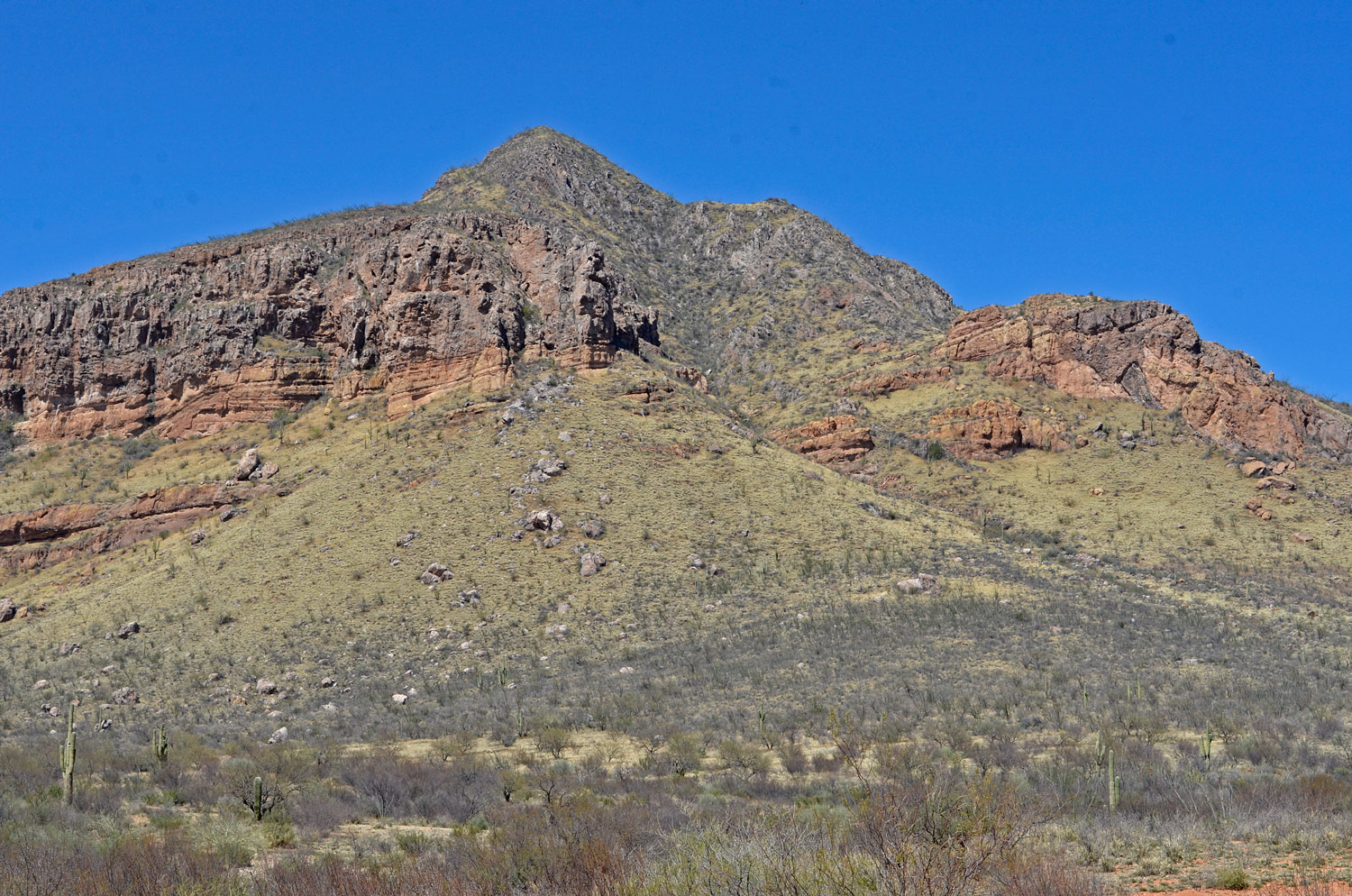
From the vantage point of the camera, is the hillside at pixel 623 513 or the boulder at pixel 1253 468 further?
the boulder at pixel 1253 468

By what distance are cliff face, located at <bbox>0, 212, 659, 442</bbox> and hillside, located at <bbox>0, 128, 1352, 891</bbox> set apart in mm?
262

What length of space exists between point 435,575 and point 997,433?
32.8 m

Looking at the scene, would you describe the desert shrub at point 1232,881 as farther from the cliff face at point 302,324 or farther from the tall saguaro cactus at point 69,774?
the cliff face at point 302,324

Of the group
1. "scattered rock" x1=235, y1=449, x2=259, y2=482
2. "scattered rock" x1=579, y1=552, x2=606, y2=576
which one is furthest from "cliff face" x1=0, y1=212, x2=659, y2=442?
"scattered rock" x1=579, y1=552, x2=606, y2=576

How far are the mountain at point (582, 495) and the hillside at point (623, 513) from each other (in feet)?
0.73

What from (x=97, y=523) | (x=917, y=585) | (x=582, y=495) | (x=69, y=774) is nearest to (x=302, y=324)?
(x=97, y=523)

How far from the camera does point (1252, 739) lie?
21.3 m

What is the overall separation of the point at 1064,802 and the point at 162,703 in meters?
28.5

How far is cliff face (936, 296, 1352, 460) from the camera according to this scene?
5534 cm

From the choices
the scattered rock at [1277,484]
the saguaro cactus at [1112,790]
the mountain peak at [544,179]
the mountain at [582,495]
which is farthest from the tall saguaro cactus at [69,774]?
the mountain peak at [544,179]

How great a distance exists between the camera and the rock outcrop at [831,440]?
5722 centimetres

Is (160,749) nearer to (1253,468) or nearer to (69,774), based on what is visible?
(69,774)

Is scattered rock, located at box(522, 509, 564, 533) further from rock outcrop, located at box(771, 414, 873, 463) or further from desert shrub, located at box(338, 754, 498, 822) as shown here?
desert shrub, located at box(338, 754, 498, 822)

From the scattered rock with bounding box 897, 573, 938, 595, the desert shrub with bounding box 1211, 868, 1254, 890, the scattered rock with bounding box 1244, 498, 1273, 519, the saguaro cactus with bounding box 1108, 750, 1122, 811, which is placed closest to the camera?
the desert shrub with bounding box 1211, 868, 1254, 890
